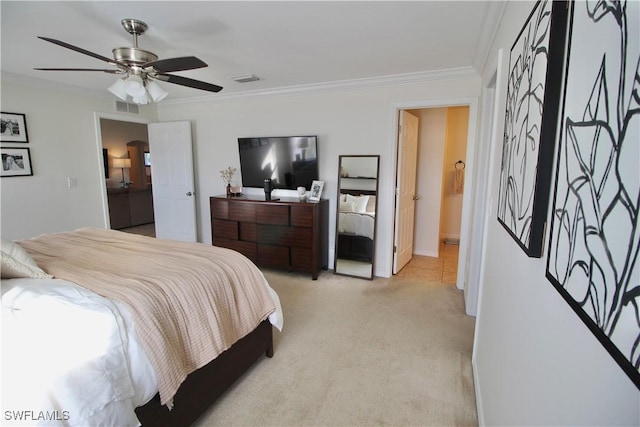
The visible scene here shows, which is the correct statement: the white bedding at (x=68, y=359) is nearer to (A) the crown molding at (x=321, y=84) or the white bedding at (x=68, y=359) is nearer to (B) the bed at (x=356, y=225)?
(B) the bed at (x=356, y=225)

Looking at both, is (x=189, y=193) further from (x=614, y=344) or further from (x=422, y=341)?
(x=614, y=344)

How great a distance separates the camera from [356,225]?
406cm

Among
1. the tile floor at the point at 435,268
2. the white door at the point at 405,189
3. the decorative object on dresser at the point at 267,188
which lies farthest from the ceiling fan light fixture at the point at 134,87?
the tile floor at the point at 435,268

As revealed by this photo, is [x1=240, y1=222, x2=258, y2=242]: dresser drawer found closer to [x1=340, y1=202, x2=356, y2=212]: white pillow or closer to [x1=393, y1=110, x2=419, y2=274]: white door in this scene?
[x1=340, y1=202, x2=356, y2=212]: white pillow

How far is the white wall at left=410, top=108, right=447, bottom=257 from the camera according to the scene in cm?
471

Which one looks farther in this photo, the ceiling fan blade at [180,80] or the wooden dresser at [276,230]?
the wooden dresser at [276,230]

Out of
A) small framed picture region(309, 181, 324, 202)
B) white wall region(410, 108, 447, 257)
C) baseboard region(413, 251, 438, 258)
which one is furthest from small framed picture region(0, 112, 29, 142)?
baseboard region(413, 251, 438, 258)

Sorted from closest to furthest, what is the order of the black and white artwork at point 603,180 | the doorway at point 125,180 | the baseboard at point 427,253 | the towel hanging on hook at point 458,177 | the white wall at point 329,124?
the black and white artwork at point 603,180
the white wall at point 329,124
the baseboard at point 427,253
the towel hanging on hook at point 458,177
the doorway at point 125,180

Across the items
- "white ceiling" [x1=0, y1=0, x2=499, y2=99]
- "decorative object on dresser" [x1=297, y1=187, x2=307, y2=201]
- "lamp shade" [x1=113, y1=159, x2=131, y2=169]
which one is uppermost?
"white ceiling" [x1=0, y1=0, x2=499, y2=99]

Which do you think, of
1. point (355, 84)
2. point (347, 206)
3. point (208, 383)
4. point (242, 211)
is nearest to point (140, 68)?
point (208, 383)

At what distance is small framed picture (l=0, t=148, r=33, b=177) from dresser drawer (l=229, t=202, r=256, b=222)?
2254mm

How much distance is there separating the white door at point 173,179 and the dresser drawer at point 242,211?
3.42 ft

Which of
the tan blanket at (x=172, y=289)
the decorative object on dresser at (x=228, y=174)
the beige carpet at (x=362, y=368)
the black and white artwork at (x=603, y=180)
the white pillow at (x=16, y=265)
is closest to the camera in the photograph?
the black and white artwork at (x=603, y=180)

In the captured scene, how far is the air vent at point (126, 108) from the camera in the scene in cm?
455
